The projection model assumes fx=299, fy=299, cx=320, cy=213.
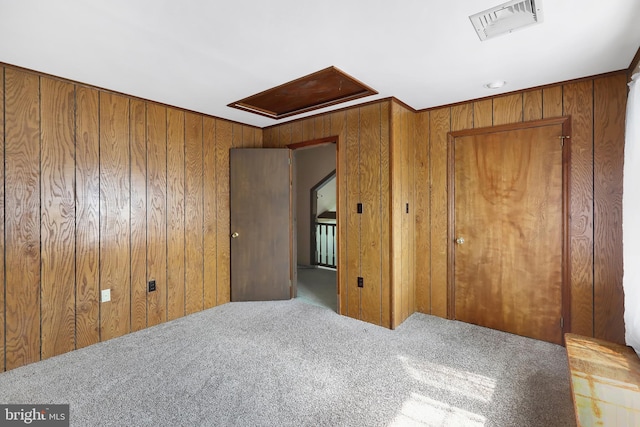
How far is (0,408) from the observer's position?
72.2 inches

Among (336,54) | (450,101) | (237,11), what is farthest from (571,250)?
(237,11)

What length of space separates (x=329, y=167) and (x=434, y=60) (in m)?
3.63

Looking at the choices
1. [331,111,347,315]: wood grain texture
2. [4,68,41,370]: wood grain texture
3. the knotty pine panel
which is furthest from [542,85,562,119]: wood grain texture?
[4,68,41,370]: wood grain texture

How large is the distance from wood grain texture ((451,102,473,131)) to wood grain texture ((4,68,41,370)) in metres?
3.65

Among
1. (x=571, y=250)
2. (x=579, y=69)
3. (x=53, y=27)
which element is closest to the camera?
(x=53, y=27)

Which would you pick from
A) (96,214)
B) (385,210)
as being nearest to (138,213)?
(96,214)

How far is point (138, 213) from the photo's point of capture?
2.94 m

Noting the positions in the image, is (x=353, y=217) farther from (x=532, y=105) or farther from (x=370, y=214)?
(x=532, y=105)

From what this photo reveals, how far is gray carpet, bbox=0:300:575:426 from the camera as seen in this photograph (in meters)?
1.74

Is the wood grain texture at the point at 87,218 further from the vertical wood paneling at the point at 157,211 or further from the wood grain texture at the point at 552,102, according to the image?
the wood grain texture at the point at 552,102

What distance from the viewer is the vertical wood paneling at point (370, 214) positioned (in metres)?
3.02

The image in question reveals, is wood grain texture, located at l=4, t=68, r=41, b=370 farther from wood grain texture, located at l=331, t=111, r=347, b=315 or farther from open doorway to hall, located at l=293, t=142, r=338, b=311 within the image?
open doorway to hall, located at l=293, t=142, r=338, b=311

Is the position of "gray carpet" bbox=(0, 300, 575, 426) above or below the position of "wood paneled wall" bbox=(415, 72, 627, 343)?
below

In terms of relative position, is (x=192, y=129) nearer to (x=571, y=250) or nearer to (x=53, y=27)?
(x=53, y=27)
